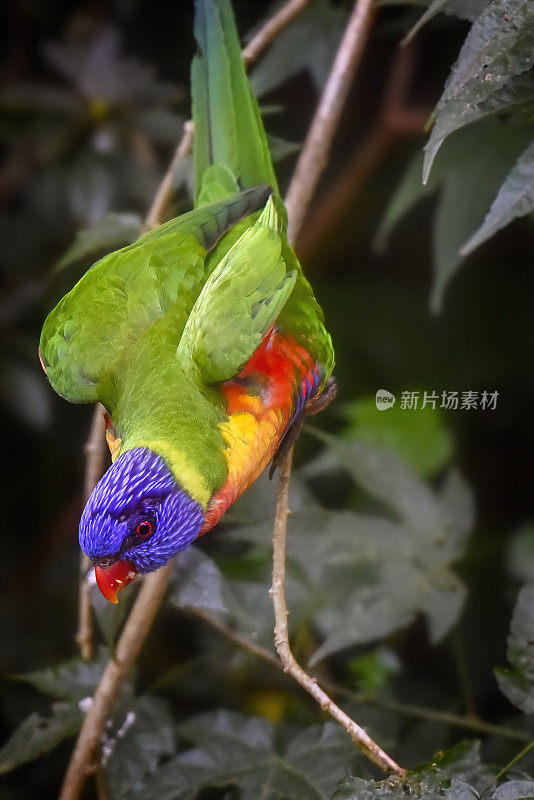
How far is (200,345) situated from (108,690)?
0.66 meters

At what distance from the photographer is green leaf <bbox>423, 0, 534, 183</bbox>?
1123mm

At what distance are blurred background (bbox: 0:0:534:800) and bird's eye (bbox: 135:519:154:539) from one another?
0.73 meters

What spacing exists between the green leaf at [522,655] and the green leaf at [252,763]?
309mm

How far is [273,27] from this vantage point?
1737 millimetres

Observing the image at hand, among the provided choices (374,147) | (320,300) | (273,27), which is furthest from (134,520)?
(374,147)

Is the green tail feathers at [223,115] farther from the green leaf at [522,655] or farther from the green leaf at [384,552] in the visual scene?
the green leaf at [522,655]

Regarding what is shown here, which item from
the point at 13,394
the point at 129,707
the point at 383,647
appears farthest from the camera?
the point at 383,647

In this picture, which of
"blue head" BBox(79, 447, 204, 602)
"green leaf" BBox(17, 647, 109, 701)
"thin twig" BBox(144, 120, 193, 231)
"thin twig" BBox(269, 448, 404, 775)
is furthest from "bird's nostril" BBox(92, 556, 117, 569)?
"thin twig" BBox(144, 120, 193, 231)

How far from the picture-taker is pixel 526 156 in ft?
3.91

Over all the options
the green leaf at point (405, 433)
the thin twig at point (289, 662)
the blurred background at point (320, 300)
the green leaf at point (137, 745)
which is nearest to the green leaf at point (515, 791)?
the thin twig at point (289, 662)

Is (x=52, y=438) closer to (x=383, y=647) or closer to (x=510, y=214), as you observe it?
(x=383, y=647)

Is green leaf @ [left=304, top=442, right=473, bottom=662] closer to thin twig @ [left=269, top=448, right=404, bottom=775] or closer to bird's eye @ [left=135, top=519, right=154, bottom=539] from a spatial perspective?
thin twig @ [left=269, top=448, right=404, bottom=775]

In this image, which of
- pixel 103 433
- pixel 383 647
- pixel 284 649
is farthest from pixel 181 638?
pixel 284 649

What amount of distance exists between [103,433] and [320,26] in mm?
1133
